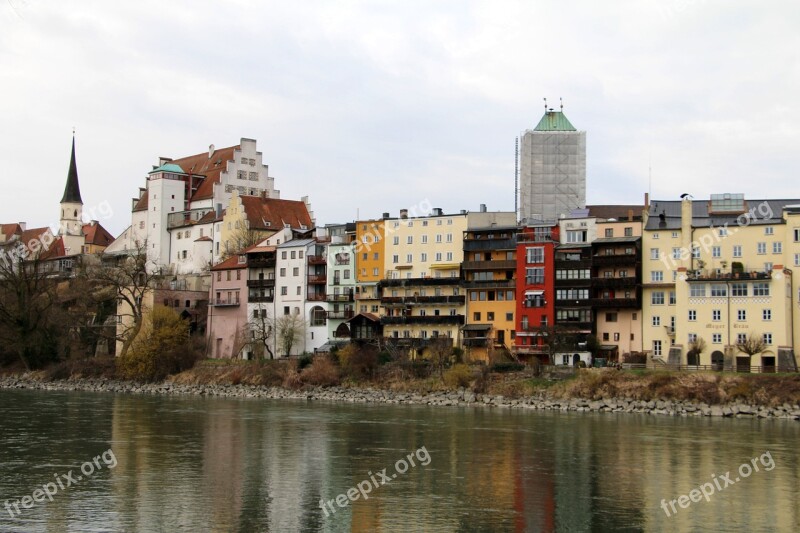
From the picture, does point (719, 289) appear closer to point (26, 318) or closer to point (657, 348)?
point (657, 348)

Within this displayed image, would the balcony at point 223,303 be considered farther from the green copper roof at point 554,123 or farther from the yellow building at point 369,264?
the green copper roof at point 554,123

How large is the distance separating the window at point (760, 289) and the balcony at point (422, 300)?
75.3 ft

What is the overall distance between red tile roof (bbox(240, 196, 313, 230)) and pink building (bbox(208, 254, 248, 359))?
9.61 m

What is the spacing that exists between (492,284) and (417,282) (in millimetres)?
7142

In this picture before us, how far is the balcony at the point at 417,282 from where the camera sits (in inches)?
3226

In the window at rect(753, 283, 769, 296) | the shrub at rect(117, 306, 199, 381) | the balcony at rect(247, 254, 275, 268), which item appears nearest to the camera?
the window at rect(753, 283, 769, 296)

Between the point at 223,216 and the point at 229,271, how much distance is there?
14380 millimetres

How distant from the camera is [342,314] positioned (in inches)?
3452

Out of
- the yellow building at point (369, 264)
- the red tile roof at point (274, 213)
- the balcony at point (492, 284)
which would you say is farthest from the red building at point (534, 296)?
the red tile roof at point (274, 213)

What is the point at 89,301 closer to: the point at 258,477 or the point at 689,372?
the point at 689,372

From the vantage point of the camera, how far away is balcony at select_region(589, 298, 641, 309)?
72.7m
